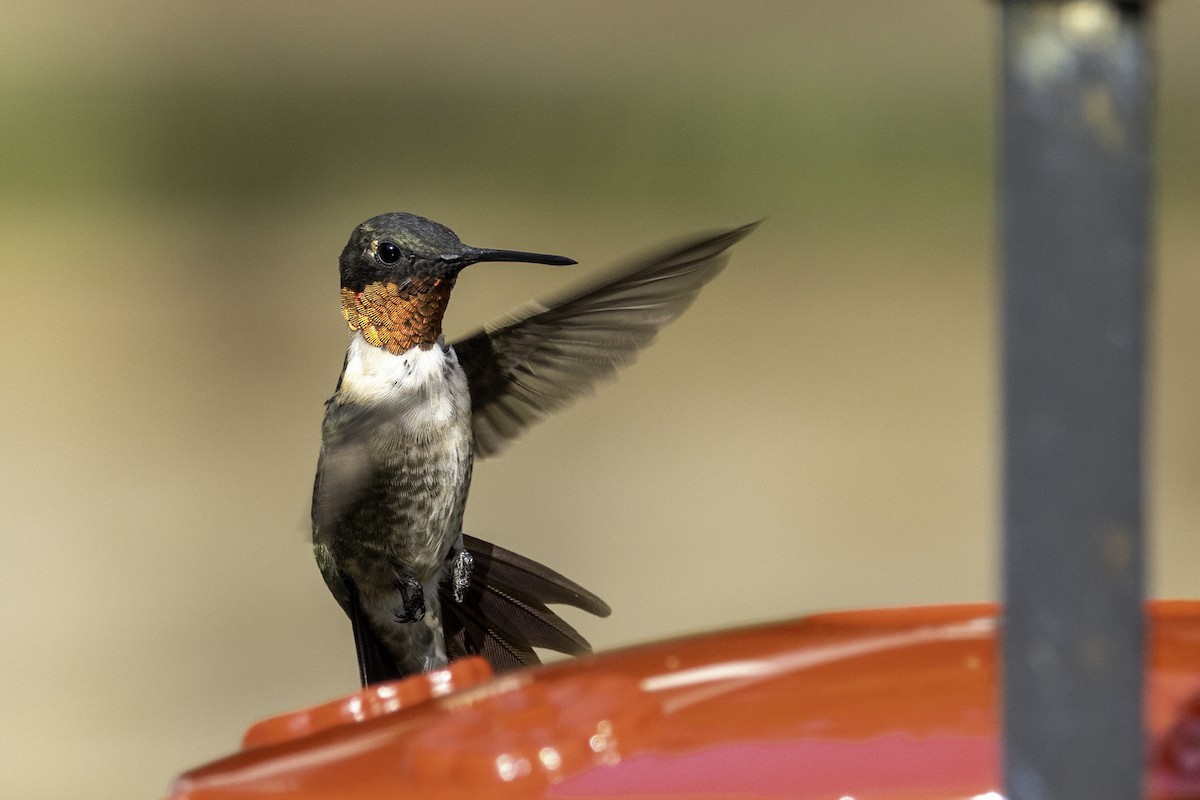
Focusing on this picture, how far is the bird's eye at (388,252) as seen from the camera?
193 cm

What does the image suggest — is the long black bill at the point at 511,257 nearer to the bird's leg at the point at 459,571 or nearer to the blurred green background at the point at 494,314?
the bird's leg at the point at 459,571

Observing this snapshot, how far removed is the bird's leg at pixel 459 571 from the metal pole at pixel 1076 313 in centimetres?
147

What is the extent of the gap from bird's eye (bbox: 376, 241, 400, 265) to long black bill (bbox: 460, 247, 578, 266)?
0.31 ft

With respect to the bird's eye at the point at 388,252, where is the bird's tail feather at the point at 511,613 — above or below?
below

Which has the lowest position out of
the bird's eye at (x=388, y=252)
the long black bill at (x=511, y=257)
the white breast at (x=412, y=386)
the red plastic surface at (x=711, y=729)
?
the red plastic surface at (x=711, y=729)

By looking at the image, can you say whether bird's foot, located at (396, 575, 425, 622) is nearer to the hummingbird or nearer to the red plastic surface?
the hummingbird

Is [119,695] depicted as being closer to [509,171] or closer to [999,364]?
[509,171]

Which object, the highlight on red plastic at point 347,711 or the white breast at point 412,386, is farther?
the white breast at point 412,386

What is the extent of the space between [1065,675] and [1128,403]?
10 cm

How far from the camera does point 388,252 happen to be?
194cm

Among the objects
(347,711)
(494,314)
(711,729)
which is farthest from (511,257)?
(494,314)

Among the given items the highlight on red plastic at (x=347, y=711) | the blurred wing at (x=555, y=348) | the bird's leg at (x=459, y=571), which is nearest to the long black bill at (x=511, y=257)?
the blurred wing at (x=555, y=348)

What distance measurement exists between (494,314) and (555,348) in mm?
3167

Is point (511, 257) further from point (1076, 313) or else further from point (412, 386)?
point (1076, 313)
